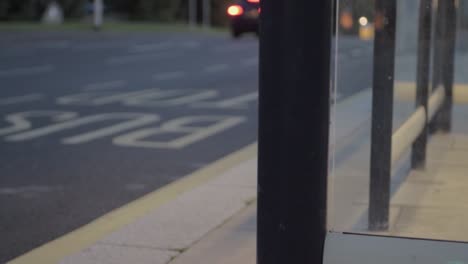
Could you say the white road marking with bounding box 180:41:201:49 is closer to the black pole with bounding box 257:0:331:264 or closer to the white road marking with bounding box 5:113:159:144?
the white road marking with bounding box 5:113:159:144

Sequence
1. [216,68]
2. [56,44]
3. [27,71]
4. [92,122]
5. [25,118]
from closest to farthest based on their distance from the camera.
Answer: [92,122]
[25,118]
[27,71]
[216,68]
[56,44]

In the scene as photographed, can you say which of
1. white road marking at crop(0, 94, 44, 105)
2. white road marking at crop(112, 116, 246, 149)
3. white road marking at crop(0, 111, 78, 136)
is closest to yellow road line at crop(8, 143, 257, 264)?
white road marking at crop(112, 116, 246, 149)

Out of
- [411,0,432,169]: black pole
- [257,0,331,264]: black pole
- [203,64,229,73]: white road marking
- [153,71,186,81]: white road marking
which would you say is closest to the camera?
[257,0,331,264]: black pole

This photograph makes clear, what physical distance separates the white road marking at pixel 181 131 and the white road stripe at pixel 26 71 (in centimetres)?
699

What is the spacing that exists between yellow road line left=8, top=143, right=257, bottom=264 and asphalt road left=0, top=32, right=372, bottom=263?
0.13 meters

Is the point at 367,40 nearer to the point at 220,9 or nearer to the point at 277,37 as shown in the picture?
the point at 277,37

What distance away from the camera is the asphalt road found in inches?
230

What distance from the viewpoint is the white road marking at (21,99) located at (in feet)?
40.2

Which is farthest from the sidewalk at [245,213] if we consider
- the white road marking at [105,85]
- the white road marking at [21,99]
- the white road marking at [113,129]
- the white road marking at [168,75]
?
the white road marking at [168,75]

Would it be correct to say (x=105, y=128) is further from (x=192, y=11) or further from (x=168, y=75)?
(x=192, y=11)

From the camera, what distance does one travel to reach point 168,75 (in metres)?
17.3

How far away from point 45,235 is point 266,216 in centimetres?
230

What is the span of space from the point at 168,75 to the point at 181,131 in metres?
7.71

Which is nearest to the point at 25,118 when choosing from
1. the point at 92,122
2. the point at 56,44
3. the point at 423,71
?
the point at 92,122
